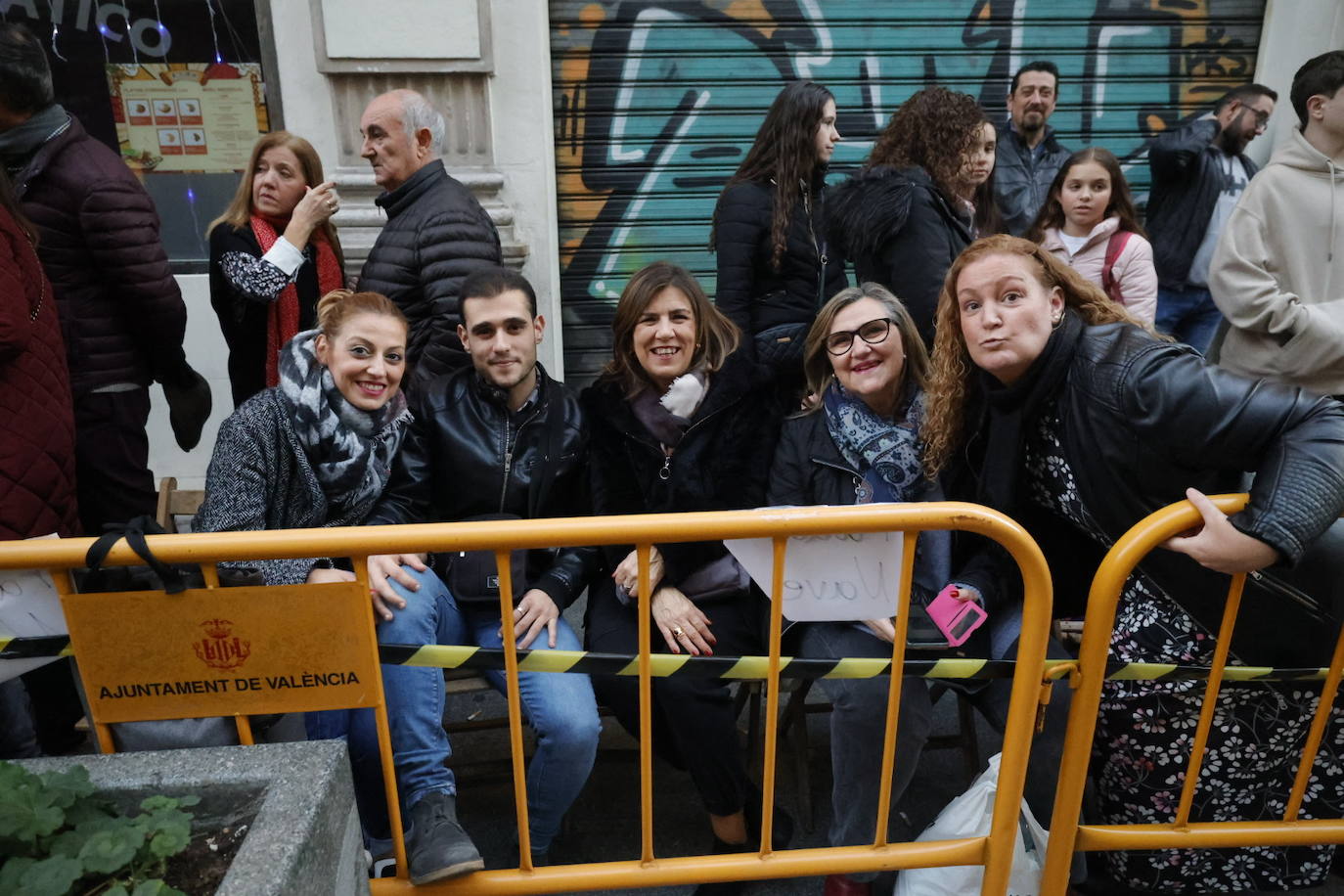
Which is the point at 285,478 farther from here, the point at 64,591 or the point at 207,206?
the point at 207,206

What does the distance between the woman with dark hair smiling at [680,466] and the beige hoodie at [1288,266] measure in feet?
6.04

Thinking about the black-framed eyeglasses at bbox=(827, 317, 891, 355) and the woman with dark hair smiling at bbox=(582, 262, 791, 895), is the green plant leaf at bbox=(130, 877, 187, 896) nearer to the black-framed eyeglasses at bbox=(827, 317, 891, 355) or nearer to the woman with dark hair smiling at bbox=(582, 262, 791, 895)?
the woman with dark hair smiling at bbox=(582, 262, 791, 895)

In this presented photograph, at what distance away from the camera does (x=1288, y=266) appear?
3.34 m

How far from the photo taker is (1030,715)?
1990 mm

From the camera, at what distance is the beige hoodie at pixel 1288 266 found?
10.6 feet

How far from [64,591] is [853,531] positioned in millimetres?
1611

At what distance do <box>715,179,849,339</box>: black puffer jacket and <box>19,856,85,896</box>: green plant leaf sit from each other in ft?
8.65

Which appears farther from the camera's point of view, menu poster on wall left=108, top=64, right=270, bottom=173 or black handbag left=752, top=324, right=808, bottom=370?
menu poster on wall left=108, top=64, right=270, bottom=173

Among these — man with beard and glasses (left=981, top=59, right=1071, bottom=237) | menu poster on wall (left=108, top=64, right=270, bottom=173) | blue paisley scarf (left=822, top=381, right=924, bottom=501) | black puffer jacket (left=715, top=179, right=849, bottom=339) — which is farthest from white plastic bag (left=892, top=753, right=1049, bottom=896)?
menu poster on wall (left=108, top=64, right=270, bottom=173)

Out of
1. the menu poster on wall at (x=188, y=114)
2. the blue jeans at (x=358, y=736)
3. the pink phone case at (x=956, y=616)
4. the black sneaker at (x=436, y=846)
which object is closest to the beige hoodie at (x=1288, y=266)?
the pink phone case at (x=956, y=616)

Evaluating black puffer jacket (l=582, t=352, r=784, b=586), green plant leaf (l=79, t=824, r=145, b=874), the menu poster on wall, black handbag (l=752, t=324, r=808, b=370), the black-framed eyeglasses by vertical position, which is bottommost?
green plant leaf (l=79, t=824, r=145, b=874)

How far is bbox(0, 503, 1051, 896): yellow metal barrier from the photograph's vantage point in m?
1.78

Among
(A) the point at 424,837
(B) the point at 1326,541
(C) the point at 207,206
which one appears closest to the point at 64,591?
(A) the point at 424,837

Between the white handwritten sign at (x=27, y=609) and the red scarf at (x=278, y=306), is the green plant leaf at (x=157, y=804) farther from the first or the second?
the red scarf at (x=278, y=306)
